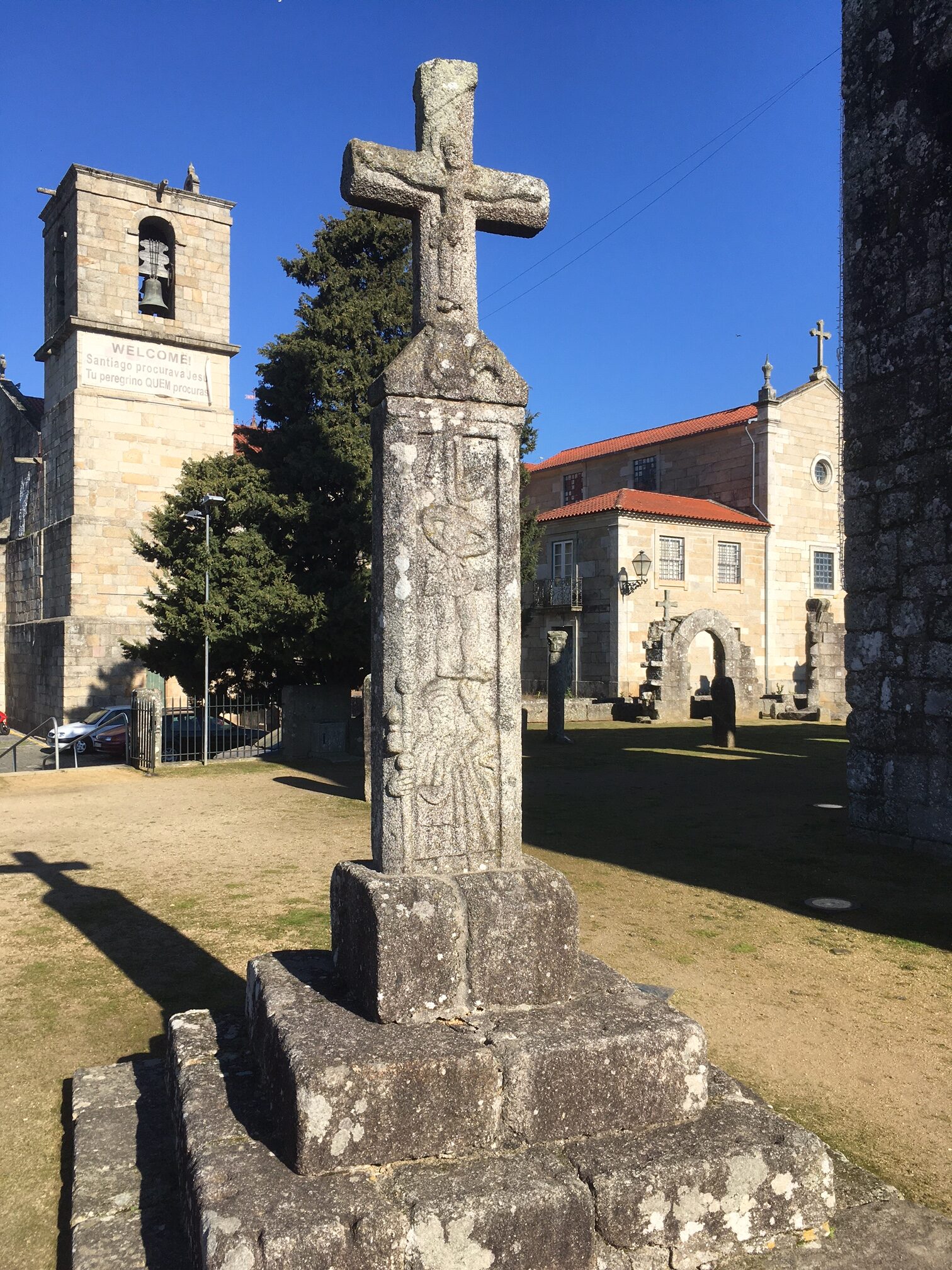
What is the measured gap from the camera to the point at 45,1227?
2770 millimetres

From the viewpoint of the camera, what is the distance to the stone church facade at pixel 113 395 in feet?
64.5

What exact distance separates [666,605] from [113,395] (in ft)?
45.7

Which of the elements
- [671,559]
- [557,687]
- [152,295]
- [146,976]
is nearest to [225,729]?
[557,687]

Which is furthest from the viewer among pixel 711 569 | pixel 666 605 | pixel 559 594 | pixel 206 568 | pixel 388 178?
pixel 711 569

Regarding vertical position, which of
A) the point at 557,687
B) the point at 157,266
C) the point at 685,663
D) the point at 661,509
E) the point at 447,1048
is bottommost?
the point at 447,1048

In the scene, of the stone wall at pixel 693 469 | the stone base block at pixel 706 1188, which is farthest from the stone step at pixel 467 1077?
the stone wall at pixel 693 469

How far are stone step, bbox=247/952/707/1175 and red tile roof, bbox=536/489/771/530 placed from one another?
854 inches

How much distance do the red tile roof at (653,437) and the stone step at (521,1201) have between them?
27.1 metres

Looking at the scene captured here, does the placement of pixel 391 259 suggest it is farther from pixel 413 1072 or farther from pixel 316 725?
pixel 413 1072

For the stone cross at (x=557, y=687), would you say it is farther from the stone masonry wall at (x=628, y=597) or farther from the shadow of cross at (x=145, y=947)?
the shadow of cross at (x=145, y=947)

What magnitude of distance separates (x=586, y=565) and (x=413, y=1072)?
23179 mm

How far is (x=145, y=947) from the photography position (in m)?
5.36

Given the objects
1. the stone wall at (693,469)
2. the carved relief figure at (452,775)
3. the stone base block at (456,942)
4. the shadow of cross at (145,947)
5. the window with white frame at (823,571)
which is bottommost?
the shadow of cross at (145,947)

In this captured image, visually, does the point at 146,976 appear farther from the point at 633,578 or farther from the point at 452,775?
the point at 633,578
